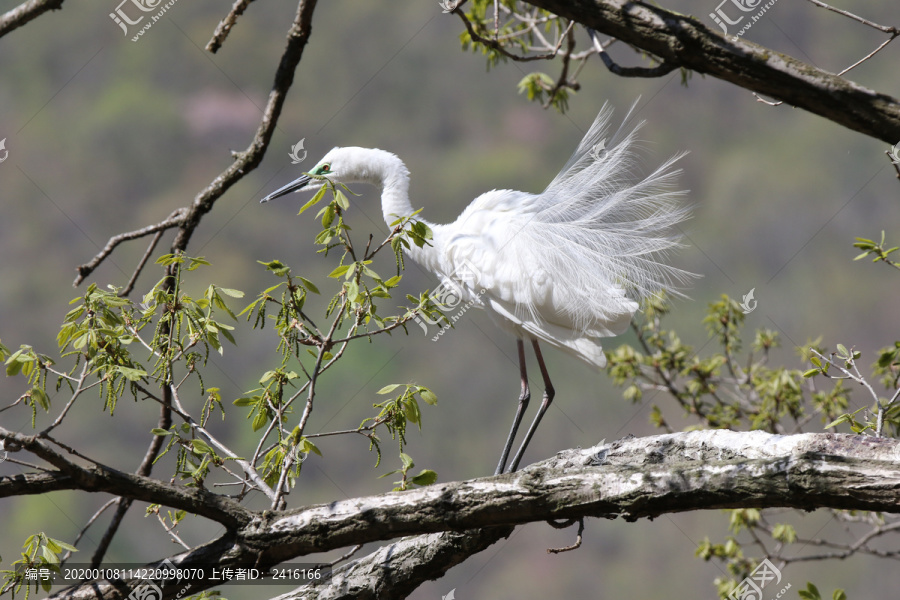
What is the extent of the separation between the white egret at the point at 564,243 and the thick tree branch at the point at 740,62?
882mm

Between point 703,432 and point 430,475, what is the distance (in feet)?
1.89

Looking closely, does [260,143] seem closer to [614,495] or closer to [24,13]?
[24,13]

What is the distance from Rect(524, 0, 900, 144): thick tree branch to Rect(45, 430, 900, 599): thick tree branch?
21.3 inches

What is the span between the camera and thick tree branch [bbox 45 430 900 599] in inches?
42.3

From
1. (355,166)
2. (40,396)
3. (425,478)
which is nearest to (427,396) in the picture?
(425,478)

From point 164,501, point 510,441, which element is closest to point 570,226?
point 510,441

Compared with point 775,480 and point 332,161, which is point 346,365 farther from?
point 775,480

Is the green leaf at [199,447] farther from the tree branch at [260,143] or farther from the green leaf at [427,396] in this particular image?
the tree branch at [260,143]

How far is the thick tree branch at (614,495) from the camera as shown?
42.3 inches

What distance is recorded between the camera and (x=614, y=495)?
46.6 inches

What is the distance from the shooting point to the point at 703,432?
1.49m

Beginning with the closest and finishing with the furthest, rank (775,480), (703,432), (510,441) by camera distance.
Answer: (775,480) → (703,432) → (510,441)

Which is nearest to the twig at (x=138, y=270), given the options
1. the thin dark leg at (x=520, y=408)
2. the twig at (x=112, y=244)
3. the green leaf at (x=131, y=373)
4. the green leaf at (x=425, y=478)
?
the twig at (x=112, y=244)

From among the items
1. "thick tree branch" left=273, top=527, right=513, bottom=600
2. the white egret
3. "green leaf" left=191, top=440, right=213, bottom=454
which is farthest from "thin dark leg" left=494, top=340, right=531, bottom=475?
"green leaf" left=191, top=440, right=213, bottom=454
